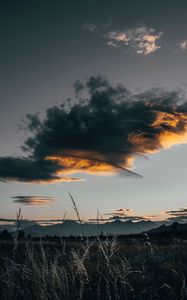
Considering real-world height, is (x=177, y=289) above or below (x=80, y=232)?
below

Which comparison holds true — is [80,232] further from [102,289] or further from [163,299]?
[102,289]

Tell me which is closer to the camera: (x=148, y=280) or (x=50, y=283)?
(x=50, y=283)

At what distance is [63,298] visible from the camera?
4742mm

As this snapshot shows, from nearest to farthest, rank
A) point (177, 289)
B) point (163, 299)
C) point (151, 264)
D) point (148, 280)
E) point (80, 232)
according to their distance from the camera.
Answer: point (80, 232) → point (163, 299) → point (177, 289) → point (148, 280) → point (151, 264)

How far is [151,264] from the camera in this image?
42.0 ft

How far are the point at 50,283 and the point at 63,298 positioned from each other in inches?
15.7

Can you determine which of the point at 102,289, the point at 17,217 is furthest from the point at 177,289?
the point at 17,217

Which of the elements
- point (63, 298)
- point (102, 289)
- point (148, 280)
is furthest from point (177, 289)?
point (63, 298)

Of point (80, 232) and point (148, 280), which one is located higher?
point (80, 232)

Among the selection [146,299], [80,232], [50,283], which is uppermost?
[80,232]

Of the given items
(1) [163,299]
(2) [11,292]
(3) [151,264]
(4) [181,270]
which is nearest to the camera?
(2) [11,292]

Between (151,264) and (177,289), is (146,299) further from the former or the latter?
(151,264)

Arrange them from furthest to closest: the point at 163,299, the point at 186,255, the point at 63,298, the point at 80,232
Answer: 1. the point at 186,255
2. the point at 163,299
3. the point at 63,298
4. the point at 80,232

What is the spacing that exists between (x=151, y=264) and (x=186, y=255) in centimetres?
296
